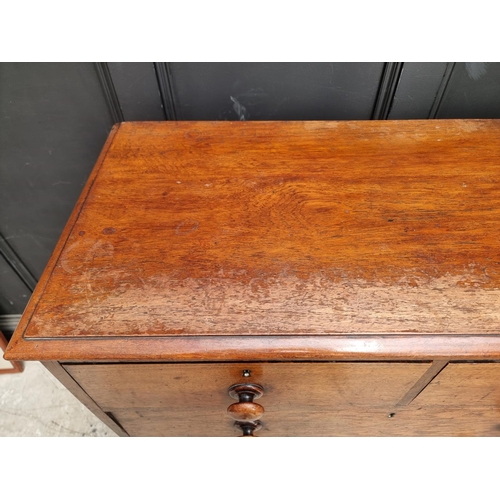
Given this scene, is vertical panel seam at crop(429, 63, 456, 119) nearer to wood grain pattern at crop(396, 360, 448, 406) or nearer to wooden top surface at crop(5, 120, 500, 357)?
wooden top surface at crop(5, 120, 500, 357)

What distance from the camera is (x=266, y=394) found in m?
0.61

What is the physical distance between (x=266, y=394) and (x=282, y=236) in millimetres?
266

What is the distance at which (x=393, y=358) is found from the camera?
507 mm

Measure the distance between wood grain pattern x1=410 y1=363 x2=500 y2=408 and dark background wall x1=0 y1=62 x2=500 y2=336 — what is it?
24.6 inches

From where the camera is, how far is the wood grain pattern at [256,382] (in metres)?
0.54

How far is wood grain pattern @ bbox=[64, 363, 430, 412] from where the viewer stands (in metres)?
0.54

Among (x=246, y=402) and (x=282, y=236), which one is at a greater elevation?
(x=282, y=236)

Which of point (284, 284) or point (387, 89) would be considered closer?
point (284, 284)

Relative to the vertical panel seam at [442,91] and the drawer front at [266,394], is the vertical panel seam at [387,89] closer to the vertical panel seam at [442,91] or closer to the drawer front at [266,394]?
the vertical panel seam at [442,91]

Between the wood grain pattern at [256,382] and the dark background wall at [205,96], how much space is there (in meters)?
0.63

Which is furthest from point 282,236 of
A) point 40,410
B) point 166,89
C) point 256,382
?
point 40,410

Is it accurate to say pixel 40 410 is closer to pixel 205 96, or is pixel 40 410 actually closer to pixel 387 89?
pixel 205 96

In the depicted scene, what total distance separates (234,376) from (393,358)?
0.77 ft

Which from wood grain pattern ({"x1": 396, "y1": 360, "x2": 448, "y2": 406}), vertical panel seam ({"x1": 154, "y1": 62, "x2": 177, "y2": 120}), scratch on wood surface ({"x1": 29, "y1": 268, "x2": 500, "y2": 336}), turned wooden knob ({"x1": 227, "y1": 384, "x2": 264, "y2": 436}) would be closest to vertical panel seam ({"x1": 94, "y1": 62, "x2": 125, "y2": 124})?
vertical panel seam ({"x1": 154, "y1": 62, "x2": 177, "y2": 120})
